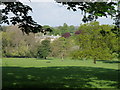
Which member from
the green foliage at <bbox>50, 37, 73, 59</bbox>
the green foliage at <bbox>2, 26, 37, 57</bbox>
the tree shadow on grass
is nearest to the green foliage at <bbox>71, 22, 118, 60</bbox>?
the green foliage at <bbox>50, 37, 73, 59</bbox>

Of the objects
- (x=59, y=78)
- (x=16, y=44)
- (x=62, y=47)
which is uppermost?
(x=16, y=44)

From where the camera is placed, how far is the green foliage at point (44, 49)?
51.4 m

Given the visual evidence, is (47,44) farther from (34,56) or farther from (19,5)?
(19,5)

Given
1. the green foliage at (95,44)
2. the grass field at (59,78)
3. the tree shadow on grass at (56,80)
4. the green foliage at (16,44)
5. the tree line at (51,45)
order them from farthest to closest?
the green foliage at (16,44) < the tree line at (51,45) < the green foliage at (95,44) < the grass field at (59,78) < the tree shadow on grass at (56,80)

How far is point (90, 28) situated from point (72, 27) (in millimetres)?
89022

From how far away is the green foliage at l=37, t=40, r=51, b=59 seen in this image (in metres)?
51.4

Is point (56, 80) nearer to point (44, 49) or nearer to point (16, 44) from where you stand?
point (44, 49)

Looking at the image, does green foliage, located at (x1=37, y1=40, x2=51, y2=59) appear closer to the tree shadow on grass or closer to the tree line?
the tree line

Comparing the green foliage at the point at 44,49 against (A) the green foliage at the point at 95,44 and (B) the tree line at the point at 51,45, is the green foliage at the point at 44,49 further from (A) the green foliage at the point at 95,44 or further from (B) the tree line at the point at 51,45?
(A) the green foliage at the point at 95,44

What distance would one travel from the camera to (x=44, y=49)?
5138 centimetres

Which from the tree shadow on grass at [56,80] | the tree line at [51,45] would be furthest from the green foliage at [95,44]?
the tree shadow on grass at [56,80]

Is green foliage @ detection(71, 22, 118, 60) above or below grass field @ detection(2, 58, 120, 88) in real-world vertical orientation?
above

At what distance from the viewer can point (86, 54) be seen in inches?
1422

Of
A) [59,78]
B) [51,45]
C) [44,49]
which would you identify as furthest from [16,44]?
[59,78]
